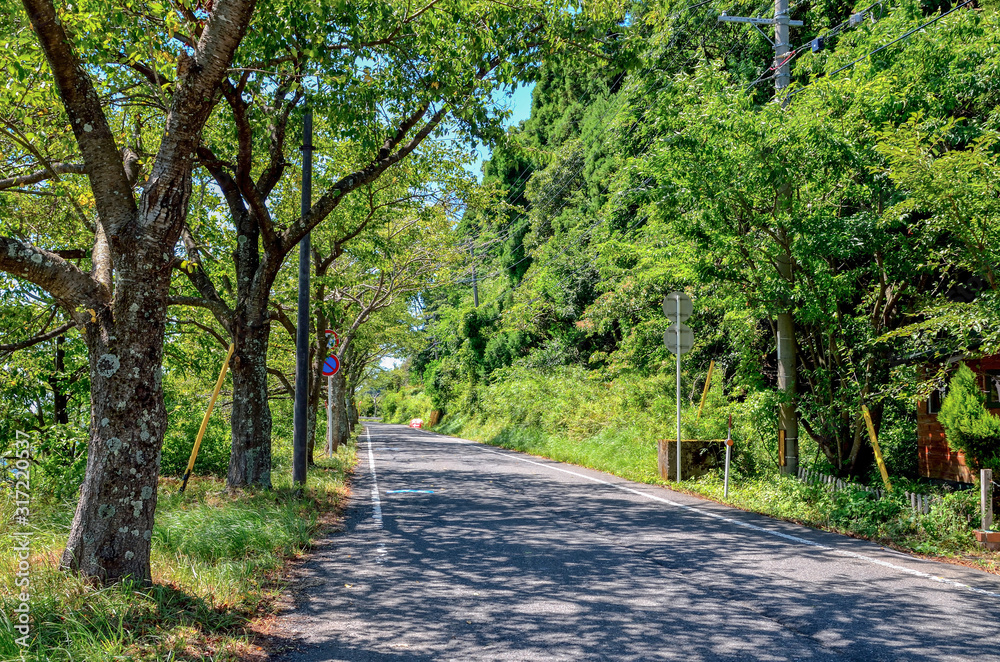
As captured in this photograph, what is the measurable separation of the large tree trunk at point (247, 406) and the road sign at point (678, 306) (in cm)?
817

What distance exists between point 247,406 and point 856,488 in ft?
29.5

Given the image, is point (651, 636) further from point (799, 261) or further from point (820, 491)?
point (799, 261)

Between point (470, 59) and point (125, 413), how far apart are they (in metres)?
6.81

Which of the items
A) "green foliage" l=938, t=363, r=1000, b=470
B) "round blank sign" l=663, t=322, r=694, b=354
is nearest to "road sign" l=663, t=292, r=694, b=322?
"round blank sign" l=663, t=322, r=694, b=354

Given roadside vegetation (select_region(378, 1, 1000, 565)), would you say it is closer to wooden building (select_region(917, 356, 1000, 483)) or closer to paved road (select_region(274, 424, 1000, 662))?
wooden building (select_region(917, 356, 1000, 483))

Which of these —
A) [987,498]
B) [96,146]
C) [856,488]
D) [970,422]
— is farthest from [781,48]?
[96,146]

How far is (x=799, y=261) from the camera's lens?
10.5 m

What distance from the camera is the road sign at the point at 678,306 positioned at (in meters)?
14.5

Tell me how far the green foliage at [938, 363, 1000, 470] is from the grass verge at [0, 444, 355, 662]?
788 cm

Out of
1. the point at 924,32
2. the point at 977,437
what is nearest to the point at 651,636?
the point at 977,437

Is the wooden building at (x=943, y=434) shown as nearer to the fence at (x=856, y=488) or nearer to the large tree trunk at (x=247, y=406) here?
the fence at (x=856, y=488)

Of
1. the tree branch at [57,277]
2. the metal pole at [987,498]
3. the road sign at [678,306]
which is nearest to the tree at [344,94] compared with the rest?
the tree branch at [57,277]

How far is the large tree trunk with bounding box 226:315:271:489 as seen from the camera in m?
10.7

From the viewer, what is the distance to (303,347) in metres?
12.1
